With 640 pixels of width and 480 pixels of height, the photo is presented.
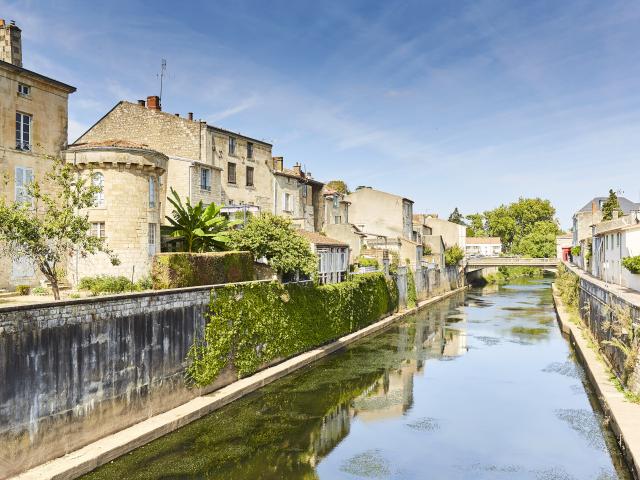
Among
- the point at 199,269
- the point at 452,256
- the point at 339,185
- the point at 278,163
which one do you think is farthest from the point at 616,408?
the point at 339,185

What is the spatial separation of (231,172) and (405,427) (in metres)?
26.9

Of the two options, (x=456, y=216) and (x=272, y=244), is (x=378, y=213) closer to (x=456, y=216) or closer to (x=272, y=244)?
(x=272, y=244)

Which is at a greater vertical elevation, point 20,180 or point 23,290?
point 20,180

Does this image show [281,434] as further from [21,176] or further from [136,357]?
[21,176]

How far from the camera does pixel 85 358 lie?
43.0 ft

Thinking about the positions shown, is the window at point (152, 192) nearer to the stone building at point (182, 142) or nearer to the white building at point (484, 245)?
the stone building at point (182, 142)

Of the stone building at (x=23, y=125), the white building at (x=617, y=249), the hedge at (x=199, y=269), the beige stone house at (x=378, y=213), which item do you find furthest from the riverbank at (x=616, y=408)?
the beige stone house at (x=378, y=213)

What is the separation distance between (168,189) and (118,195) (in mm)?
11145

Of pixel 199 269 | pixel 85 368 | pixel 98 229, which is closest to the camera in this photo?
pixel 85 368

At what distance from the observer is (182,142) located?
36.4 metres

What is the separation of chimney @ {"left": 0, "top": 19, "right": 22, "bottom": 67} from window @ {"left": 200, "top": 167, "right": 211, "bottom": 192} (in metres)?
12.3

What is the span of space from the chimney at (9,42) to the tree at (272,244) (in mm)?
13290

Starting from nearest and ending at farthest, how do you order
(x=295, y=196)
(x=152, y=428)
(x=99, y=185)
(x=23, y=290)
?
(x=152, y=428) → (x=23, y=290) → (x=99, y=185) → (x=295, y=196)

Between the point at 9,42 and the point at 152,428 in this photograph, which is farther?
the point at 9,42
